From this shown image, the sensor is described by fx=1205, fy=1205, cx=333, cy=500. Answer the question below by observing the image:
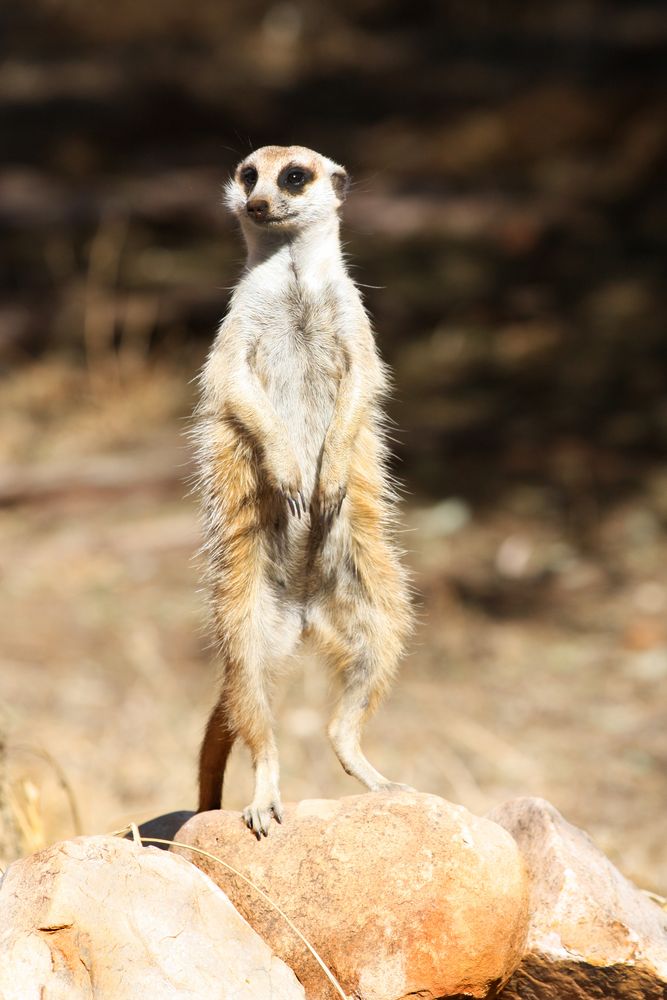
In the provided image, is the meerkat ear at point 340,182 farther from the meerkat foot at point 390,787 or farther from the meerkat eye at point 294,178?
the meerkat foot at point 390,787

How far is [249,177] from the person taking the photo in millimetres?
3023

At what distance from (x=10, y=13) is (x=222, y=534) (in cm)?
1320

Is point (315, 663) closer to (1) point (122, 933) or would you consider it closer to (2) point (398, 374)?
(1) point (122, 933)

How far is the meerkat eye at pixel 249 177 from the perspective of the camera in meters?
3.00

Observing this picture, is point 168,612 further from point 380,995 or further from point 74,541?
point 380,995

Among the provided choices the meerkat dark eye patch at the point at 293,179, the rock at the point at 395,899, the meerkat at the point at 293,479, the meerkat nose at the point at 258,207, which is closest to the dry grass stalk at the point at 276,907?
the rock at the point at 395,899

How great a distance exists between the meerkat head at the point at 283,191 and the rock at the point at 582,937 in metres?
1.60

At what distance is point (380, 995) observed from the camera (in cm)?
244

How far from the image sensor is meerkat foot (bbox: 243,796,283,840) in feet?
8.71

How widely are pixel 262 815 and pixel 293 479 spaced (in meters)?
0.78

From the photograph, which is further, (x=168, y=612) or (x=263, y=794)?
(x=168, y=612)

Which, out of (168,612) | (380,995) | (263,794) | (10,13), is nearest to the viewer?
(380,995)

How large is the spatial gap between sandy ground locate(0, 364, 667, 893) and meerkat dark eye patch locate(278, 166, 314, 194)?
1.60m

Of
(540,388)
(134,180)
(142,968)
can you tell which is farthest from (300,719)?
(134,180)
